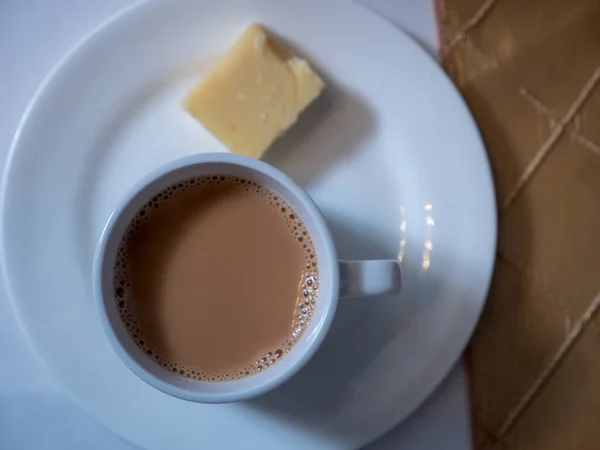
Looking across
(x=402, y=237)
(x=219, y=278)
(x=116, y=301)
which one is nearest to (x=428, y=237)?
(x=402, y=237)

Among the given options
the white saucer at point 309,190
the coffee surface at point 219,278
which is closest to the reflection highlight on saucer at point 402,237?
the white saucer at point 309,190

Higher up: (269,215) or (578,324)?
(269,215)

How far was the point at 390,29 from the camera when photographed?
30.0 inches

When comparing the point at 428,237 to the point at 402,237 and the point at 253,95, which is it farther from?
the point at 253,95

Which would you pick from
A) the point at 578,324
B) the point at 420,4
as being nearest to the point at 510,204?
the point at 578,324

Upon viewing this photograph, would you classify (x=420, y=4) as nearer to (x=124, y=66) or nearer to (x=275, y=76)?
(x=275, y=76)

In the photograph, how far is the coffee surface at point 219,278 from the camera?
717 millimetres

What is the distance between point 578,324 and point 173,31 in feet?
2.12

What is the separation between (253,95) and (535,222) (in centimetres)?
41

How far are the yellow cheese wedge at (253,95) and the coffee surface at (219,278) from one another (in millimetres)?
81

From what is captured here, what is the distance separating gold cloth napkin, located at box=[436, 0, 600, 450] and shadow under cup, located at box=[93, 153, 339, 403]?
270mm

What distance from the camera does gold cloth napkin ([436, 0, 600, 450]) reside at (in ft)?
2.70

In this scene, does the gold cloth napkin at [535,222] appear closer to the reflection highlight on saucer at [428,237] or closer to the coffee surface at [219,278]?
the reflection highlight on saucer at [428,237]

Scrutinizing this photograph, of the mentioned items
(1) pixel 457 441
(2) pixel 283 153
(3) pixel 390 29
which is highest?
(3) pixel 390 29
